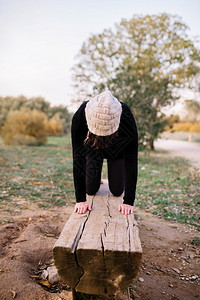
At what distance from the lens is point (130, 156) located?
98.4 inches

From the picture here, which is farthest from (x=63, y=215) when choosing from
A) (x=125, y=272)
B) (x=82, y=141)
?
(x=125, y=272)

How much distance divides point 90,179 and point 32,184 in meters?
3.02

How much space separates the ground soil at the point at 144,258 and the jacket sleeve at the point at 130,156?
0.86m

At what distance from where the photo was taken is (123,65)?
10734mm

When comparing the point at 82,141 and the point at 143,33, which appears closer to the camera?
the point at 82,141

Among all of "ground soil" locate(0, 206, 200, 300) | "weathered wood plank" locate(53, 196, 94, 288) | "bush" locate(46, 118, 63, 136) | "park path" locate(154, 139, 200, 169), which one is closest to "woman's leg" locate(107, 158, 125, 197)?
"ground soil" locate(0, 206, 200, 300)

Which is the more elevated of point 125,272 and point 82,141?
point 82,141

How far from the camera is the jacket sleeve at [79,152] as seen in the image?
239 cm

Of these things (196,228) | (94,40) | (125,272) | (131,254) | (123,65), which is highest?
(94,40)

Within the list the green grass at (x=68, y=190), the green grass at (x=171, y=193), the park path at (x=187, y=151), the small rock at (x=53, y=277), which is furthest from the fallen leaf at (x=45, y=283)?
the park path at (x=187, y=151)

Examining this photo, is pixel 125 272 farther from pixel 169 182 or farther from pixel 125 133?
pixel 169 182

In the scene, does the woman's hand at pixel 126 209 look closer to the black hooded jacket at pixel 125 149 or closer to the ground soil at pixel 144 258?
the black hooded jacket at pixel 125 149

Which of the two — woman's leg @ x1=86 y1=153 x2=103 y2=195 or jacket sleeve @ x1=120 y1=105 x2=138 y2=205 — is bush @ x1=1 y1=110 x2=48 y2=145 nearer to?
woman's leg @ x1=86 y1=153 x2=103 y2=195

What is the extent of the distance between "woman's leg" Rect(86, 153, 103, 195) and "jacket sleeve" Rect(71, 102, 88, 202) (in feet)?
1.62
